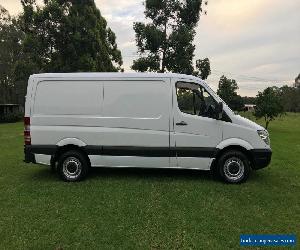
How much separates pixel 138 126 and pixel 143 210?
2570mm

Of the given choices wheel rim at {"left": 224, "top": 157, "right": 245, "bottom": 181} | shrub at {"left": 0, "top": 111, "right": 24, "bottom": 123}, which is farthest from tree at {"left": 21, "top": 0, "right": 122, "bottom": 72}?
wheel rim at {"left": 224, "top": 157, "right": 245, "bottom": 181}

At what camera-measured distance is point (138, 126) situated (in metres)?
9.22

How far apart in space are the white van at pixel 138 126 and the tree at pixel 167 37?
24338 mm

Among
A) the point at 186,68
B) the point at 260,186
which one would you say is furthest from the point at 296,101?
the point at 260,186

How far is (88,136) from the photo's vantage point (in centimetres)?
935

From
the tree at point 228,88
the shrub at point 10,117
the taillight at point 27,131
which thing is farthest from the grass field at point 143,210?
the tree at point 228,88

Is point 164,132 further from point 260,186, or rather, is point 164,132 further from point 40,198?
point 40,198

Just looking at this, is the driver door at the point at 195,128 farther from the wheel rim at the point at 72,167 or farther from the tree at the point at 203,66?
the tree at the point at 203,66

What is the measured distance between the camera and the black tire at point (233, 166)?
9.18 meters

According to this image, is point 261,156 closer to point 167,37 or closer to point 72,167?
point 72,167

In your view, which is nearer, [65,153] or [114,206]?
[114,206]

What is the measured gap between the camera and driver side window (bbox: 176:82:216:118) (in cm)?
920

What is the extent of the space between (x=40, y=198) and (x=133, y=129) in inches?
104

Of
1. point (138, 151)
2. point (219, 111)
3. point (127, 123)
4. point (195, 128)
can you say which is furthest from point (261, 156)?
point (127, 123)
